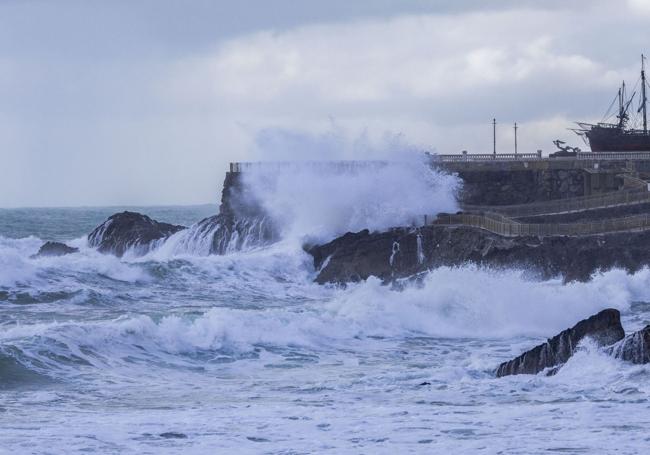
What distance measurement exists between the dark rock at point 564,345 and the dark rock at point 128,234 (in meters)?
31.3

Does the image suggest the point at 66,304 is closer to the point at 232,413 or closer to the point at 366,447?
the point at 232,413

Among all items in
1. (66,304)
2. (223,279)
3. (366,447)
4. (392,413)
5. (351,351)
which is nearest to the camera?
(366,447)

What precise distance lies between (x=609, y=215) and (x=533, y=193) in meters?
7.25

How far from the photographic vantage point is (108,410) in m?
18.8

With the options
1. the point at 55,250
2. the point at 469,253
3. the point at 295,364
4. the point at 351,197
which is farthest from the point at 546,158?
the point at 295,364

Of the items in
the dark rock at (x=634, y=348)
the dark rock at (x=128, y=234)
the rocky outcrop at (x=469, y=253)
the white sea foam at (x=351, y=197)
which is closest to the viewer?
the dark rock at (x=634, y=348)

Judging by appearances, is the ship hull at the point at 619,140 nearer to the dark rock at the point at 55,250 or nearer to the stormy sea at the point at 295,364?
the stormy sea at the point at 295,364

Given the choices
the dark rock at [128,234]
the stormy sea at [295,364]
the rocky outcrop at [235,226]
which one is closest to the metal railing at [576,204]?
the stormy sea at [295,364]

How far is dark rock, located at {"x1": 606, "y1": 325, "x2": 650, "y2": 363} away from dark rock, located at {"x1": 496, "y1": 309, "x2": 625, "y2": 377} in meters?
0.28

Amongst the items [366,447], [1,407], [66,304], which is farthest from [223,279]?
[366,447]

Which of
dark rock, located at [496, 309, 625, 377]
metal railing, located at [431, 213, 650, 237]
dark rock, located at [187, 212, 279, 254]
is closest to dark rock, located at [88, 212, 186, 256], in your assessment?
dark rock, located at [187, 212, 279, 254]

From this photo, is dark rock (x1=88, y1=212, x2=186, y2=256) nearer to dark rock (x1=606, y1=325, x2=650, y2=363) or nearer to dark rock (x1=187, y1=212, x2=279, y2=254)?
dark rock (x1=187, y1=212, x2=279, y2=254)

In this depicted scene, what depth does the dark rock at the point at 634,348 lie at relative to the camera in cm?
2034

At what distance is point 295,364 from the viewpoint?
24.0m
